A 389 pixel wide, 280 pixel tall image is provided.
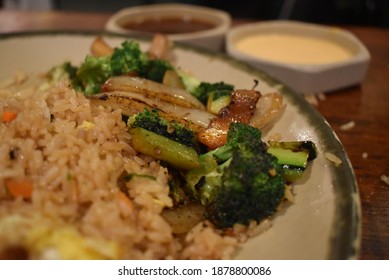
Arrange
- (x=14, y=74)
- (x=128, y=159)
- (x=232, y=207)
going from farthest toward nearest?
1. (x=14, y=74)
2. (x=128, y=159)
3. (x=232, y=207)

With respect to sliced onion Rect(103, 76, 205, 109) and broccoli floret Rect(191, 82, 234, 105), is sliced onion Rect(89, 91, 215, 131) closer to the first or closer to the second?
sliced onion Rect(103, 76, 205, 109)

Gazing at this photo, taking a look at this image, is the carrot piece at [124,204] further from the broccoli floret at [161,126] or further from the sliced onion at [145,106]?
the sliced onion at [145,106]

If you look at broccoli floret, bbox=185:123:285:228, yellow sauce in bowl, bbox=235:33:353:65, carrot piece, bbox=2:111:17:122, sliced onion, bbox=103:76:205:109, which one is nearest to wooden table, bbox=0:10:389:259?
yellow sauce in bowl, bbox=235:33:353:65

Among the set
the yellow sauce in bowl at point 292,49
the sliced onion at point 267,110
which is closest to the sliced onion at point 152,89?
the sliced onion at point 267,110

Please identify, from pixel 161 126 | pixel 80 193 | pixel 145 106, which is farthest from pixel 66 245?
pixel 145 106
